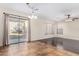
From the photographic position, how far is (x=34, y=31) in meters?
3.53

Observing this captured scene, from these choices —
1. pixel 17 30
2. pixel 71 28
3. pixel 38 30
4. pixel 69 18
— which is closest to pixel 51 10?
pixel 69 18

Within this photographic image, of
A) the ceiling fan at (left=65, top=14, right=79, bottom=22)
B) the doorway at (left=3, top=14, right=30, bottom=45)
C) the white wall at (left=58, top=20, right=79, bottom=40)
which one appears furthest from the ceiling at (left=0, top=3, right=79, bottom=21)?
the doorway at (left=3, top=14, right=30, bottom=45)

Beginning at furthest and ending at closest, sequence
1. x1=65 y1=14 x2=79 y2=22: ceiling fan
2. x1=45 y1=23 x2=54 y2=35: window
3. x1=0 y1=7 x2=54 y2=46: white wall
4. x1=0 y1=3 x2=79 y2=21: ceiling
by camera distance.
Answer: x1=0 y1=7 x2=54 y2=46: white wall
x1=45 y1=23 x2=54 y2=35: window
x1=65 y1=14 x2=79 y2=22: ceiling fan
x1=0 y1=3 x2=79 y2=21: ceiling

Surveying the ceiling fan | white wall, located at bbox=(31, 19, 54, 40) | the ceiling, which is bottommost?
white wall, located at bbox=(31, 19, 54, 40)

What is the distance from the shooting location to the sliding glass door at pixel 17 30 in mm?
2815

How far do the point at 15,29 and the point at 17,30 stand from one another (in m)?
0.08

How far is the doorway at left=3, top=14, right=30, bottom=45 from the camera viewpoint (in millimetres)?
2835

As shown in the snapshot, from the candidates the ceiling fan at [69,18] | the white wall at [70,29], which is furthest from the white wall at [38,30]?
the ceiling fan at [69,18]

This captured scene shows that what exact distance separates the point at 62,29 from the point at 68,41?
19.8 inches

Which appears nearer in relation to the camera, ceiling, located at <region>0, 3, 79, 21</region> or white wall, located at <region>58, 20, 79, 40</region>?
ceiling, located at <region>0, 3, 79, 21</region>

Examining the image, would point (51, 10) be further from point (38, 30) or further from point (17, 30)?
point (17, 30)

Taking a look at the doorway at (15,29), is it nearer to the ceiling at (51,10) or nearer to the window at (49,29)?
the ceiling at (51,10)

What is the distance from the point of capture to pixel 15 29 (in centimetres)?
283

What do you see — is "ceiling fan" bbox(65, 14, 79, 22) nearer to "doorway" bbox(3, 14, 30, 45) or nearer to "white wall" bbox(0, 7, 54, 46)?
"white wall" bbox(0, 7, 54, 46)
